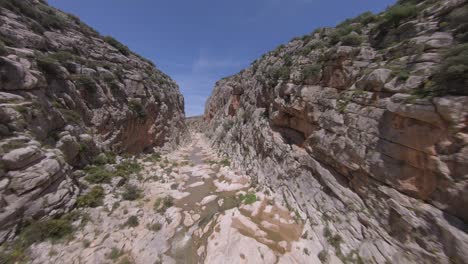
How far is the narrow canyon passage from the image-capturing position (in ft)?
21.4

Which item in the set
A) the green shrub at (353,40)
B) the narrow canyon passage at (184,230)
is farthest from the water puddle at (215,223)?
the green shrub at (353,40)

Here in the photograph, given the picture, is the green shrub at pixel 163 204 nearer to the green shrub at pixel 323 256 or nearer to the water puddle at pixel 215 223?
the water puddle at pixel 215 223

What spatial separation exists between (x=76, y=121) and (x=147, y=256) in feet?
38.9

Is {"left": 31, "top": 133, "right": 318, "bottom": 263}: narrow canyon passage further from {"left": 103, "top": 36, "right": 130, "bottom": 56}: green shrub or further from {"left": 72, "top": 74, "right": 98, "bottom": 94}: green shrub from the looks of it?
{"left": 103, "top": 36, "right": 130, "bottom": 56}: green shrub

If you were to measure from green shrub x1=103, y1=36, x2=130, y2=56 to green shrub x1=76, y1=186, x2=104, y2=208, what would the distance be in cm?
2300

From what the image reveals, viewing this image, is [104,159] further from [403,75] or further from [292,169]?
[403,75]

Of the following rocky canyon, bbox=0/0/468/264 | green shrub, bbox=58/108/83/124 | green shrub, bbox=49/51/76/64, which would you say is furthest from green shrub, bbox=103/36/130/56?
green shrub, bbox=58/108/83/124

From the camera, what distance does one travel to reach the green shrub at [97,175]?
33.5 feet

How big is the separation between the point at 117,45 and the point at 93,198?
24237mm

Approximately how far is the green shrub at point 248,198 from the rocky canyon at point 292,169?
0.25 feet

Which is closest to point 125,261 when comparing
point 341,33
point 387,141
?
point 387,141

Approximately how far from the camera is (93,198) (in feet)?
28.8

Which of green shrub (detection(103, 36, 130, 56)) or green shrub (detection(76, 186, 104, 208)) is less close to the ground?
green shrub (detection(103, 36, 130, 56))

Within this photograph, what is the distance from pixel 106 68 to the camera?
59.3 feet
